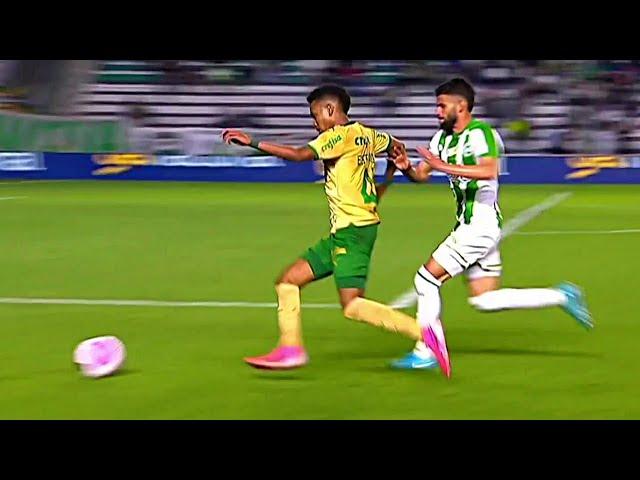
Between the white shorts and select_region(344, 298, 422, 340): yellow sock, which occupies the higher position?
the white shorts

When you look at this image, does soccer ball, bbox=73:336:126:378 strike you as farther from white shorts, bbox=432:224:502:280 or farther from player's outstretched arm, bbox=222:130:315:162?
white shorts, bbox=432:224:502:280

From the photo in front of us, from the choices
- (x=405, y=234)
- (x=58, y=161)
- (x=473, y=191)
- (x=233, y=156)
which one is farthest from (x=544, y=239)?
(x=58, y=161)

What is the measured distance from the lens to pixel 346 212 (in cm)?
789

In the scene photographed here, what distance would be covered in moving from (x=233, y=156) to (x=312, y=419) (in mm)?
23533

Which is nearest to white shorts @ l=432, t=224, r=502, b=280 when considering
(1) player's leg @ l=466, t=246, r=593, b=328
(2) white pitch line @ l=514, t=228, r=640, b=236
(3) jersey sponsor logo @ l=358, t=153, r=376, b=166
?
(1) player's leg @ l=466, t=246, r=593, b=328

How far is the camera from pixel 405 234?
1731cm

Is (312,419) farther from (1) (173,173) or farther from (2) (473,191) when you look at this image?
(1) (173,173)

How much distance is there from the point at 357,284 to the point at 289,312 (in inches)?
19.9

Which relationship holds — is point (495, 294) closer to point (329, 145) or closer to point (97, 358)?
point (329, 145)

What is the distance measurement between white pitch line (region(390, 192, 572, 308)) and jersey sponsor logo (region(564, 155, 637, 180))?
339 centimetres

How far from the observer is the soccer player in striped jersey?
7.80 metres

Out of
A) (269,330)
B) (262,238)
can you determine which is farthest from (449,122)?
(262,238)

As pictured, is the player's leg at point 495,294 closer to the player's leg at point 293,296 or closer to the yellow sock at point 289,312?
the player's leg at point 293,296

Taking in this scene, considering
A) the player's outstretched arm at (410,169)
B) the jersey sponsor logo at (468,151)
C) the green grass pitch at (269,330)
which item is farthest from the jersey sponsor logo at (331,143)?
the green grass pitch at (269,330)
